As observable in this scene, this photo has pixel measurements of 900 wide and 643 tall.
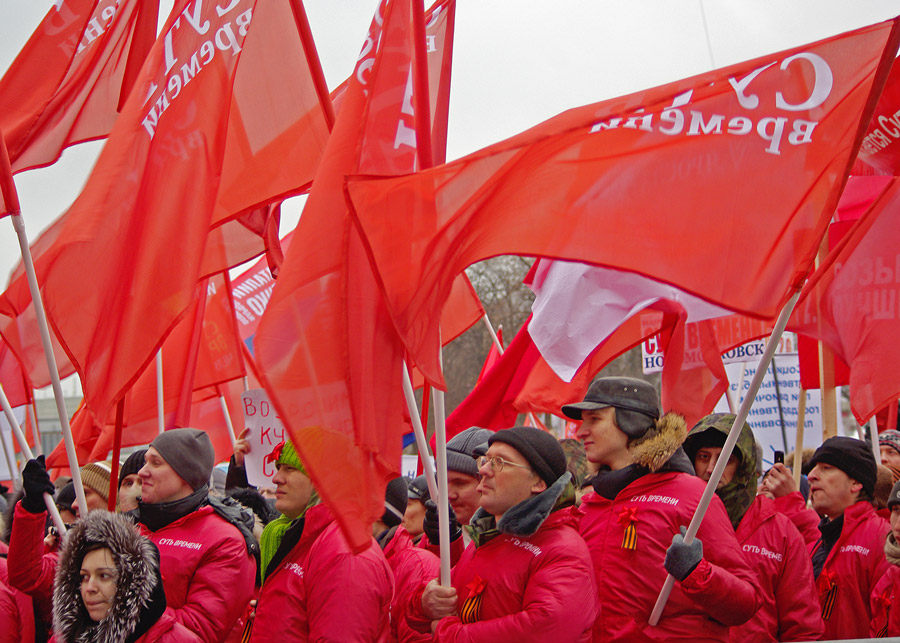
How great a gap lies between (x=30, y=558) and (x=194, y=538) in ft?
2.77

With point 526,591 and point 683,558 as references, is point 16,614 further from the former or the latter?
point 683,558

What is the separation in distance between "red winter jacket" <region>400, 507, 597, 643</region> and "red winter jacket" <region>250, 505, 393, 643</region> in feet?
0.61

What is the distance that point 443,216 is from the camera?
3.94 meters

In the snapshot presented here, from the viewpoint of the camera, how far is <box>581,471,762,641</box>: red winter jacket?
4.39 meters

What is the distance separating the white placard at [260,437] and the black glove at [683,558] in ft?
7.62

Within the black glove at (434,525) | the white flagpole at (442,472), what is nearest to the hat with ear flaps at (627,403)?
the black glove at (434,525)

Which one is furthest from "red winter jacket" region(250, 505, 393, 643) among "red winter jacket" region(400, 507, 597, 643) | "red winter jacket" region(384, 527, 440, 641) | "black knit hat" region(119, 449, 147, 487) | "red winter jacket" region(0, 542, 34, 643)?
"black knit hat" region(119, 449, 147, 487)

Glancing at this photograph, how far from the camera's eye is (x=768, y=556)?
5.29 metres

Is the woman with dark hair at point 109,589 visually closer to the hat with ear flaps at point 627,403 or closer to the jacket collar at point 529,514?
the jacket collar at point 529,514

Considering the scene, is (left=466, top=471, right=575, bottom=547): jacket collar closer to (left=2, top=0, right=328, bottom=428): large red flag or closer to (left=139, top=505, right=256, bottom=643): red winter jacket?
(left=139, top=505, right=256, bottom=643): red winter jacket

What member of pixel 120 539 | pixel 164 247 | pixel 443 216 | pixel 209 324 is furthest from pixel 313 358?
pixel 209 324

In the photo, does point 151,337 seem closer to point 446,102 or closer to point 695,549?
point 446,102

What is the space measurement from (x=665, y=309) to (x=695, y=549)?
1.98 metres

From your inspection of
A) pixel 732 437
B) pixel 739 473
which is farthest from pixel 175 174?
pixel 739 473
